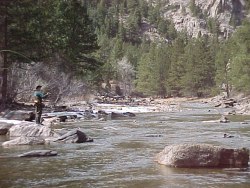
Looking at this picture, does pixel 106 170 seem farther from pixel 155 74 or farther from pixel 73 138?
pixel 155 74

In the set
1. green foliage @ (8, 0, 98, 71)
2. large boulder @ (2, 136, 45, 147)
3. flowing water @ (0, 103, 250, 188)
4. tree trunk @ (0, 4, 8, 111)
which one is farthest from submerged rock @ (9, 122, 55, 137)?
green foliage @ (8, 0, 98, 71)

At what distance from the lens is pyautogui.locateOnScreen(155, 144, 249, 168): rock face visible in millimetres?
11500

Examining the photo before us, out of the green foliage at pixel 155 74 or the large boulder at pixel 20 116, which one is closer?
the large boulder at pixel 20 116

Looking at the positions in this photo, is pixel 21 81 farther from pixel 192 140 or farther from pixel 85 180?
pixel 85 180

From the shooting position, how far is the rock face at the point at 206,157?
37.7 ft

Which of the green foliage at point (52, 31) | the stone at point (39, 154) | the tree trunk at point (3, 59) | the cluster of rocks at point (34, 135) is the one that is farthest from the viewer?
the green foliage at point (52, 31)

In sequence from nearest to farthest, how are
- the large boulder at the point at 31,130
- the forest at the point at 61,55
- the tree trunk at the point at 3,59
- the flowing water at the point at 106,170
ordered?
the flowing water at the point at 106,170 < the large boulder at the point at 31,130 < the tree trunk at the point at 3,59 < the forest at the point at 61,55

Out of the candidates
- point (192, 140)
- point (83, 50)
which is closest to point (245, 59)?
point (83, 50)

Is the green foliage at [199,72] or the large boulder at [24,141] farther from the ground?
the green foliage at [199,72]

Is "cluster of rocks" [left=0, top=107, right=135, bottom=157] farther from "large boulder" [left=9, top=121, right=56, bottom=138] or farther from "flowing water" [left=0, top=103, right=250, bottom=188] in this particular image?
"flowing water" [left=0, top=103, right=250, bottom=188]

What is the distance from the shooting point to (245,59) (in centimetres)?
5406

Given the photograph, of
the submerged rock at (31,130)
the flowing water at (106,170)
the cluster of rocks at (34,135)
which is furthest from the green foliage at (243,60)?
the submerged rock at (31,130)

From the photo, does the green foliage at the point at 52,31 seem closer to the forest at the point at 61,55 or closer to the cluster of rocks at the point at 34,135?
the forest at the point at 61,55

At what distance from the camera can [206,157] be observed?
1151 cm
